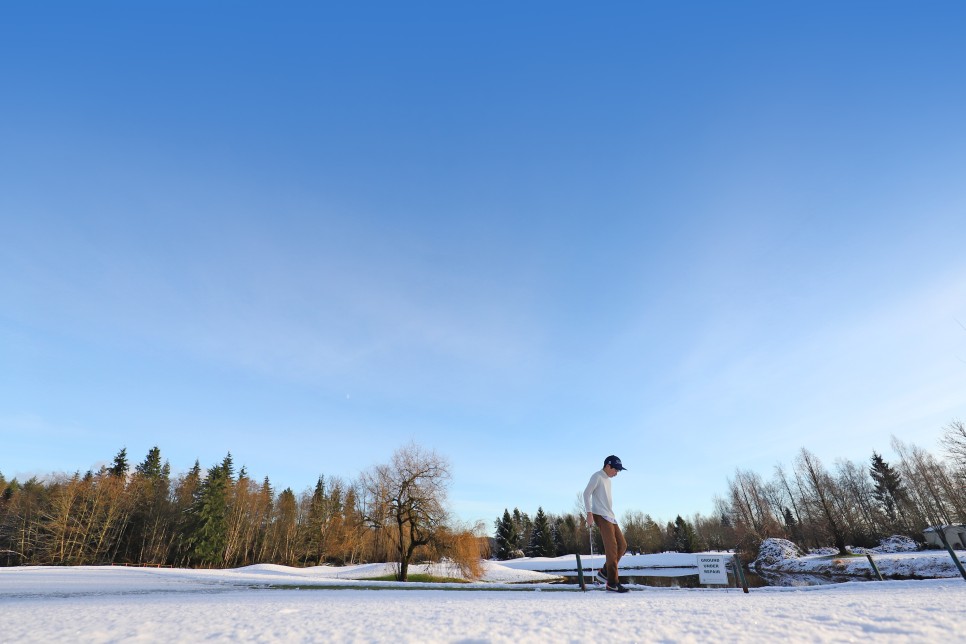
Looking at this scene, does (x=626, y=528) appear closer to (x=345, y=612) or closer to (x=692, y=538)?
(x=692, y=538)

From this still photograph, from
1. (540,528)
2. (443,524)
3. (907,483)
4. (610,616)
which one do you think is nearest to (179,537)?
(443,524)

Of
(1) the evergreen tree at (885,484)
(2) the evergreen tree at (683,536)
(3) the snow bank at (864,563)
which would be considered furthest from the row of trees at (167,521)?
(1) the evergreen tree at (885,484)

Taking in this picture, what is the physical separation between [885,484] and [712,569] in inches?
3110

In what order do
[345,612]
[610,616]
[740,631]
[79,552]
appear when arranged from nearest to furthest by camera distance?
1. [740,631]
2. [610,616]
3. [345,612]
4. [79,552]

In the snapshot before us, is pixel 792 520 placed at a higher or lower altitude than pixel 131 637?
higher

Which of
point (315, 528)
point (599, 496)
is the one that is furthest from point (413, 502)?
point (315, 528)

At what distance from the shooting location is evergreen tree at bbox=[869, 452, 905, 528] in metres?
60.8

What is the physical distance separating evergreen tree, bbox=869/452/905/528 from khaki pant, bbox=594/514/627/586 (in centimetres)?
7506

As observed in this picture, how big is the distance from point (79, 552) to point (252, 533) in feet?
52.8

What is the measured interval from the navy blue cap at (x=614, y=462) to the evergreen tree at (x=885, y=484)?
75.1m

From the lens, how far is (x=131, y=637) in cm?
332

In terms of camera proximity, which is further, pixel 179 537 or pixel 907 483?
pixel 907 483

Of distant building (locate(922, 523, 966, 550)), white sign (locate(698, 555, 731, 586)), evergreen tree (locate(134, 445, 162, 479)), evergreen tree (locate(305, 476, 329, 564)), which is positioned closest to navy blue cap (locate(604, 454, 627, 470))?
white sign (locate(698, 555, 731, 586))

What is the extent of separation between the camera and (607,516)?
320 inches
